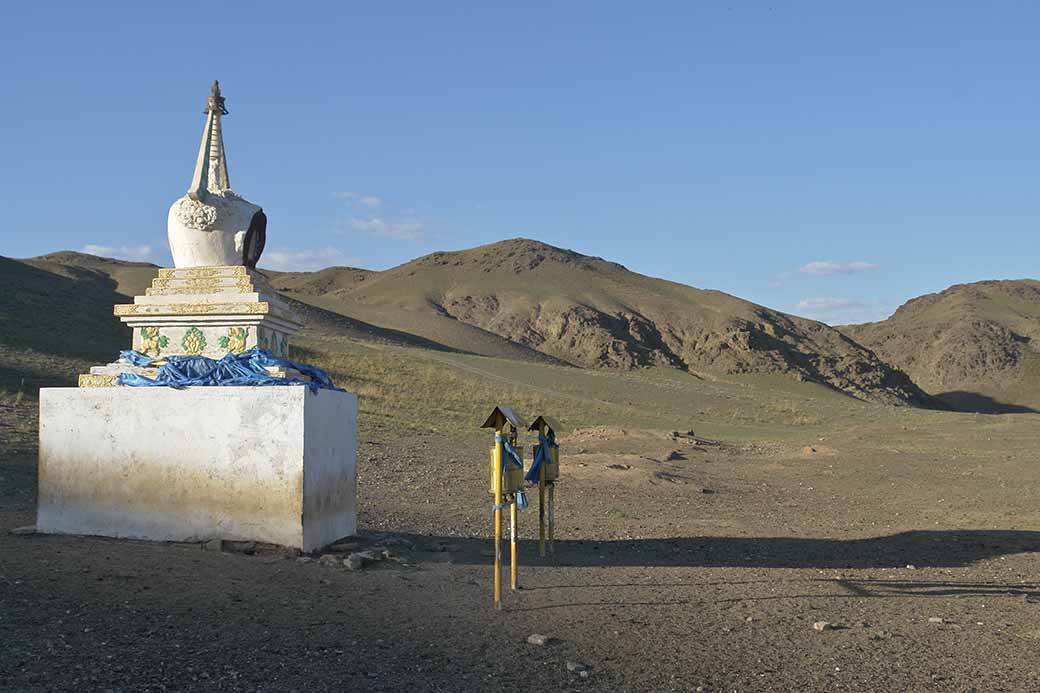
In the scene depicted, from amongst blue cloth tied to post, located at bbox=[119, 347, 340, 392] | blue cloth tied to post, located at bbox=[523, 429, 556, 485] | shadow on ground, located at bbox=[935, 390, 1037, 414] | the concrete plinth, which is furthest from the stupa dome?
shadow on ground, located at bbox=[935, 390, 1037, 414]

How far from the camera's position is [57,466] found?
10.1 meters

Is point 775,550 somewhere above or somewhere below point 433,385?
below

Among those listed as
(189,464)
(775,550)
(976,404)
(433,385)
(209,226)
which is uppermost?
(209,226)

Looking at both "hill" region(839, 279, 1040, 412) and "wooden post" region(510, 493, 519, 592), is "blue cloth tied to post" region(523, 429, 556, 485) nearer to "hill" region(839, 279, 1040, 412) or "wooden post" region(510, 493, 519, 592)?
"wooden post" region(510, 493, 519, 592)

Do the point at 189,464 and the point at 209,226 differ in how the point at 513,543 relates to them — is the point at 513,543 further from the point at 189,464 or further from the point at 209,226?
the point at 209,226

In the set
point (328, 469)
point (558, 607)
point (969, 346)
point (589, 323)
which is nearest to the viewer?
point (558, 607)

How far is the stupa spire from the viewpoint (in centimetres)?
1146

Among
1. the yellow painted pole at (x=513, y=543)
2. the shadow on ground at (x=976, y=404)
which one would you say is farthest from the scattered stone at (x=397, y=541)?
the shadow on ground at (x=976, y=404)

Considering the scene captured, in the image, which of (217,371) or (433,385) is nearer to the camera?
(217,371)

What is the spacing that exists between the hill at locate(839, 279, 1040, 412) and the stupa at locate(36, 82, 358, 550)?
72065 millimetres

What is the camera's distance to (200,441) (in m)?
9.78

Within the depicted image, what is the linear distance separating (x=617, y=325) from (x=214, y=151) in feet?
226

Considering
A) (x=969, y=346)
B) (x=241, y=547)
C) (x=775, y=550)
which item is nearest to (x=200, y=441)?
(x=241, y=547)

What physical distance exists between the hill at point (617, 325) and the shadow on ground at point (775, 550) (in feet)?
Result: 189
